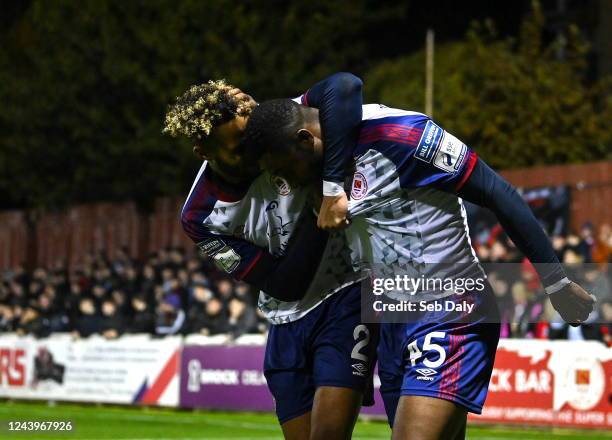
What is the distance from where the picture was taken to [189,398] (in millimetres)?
19641

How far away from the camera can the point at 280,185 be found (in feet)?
20.5

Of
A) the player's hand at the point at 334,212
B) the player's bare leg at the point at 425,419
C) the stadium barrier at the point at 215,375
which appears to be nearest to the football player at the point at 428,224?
the player's bare leg at the point at 425,419

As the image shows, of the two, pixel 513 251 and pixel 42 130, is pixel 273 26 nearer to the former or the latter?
pixel 42 130

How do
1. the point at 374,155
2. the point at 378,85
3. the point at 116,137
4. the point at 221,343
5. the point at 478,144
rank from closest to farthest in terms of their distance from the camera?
the point at 374,155 → the point at 221,343 → the point at 478,144 → the point at 378,85 → the point at 116,137

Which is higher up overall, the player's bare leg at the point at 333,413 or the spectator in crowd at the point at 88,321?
the spectator in crowd at the point at 88,321

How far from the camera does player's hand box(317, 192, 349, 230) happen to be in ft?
18.3

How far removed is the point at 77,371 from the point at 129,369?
4.27 ft

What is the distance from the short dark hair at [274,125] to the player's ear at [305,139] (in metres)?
0.02

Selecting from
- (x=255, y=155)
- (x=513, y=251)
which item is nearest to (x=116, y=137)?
(x=513, y=251)

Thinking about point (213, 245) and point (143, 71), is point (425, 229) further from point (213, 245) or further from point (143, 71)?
point (143, 71)

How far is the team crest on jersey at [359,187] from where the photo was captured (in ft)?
18.9

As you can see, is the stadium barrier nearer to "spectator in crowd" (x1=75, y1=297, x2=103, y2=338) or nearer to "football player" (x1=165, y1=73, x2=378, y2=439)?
"spectator in crowd" (x1=75, y1=297, x2=103, y2=338)

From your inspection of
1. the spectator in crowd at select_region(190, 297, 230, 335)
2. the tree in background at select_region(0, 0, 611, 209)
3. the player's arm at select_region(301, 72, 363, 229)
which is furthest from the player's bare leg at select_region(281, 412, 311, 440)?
the tree in background at select_region(0, 0, 611, 209)

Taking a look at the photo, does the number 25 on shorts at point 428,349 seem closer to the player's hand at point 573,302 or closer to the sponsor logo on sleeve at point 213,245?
the player's hand at point 573,302
